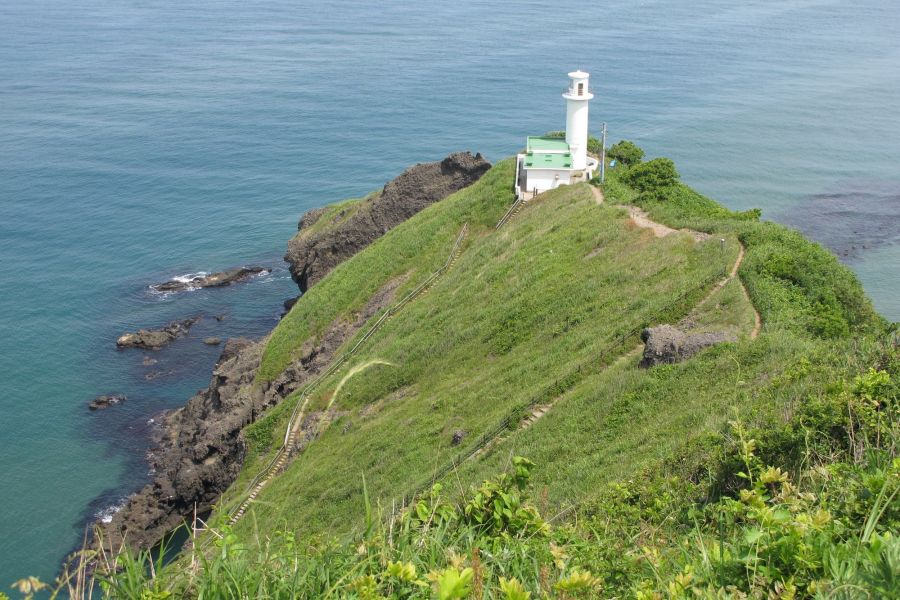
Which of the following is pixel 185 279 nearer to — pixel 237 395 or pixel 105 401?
pixel 105 401

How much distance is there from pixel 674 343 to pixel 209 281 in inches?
2166

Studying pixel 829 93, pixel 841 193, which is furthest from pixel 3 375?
pixel 829 93

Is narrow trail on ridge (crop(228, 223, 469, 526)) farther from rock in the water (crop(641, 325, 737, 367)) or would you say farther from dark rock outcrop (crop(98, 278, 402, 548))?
rock in the water (crop(641, 325, 737, 367))

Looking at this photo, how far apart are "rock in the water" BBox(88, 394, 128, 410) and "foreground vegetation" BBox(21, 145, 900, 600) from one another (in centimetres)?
1342

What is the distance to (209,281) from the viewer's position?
73812 mm

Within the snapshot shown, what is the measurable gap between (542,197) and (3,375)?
40651mm

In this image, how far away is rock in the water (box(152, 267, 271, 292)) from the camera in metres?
72.5

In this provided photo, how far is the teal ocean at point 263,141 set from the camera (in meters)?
57.7

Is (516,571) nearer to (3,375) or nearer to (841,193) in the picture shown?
(3,375)

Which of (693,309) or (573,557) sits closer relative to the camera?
(573,557)

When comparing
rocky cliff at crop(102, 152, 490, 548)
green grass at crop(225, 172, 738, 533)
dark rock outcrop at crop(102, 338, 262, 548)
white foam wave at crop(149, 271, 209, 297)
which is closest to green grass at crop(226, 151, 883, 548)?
green grass at crop(225, 172, 738, 533)

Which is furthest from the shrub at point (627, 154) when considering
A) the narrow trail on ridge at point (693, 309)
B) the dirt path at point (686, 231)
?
the narrow trail on ridge at point (693, 309)

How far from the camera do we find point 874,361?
16609 mm

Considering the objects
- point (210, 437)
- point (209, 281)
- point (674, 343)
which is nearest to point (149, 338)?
point (209, 281)
